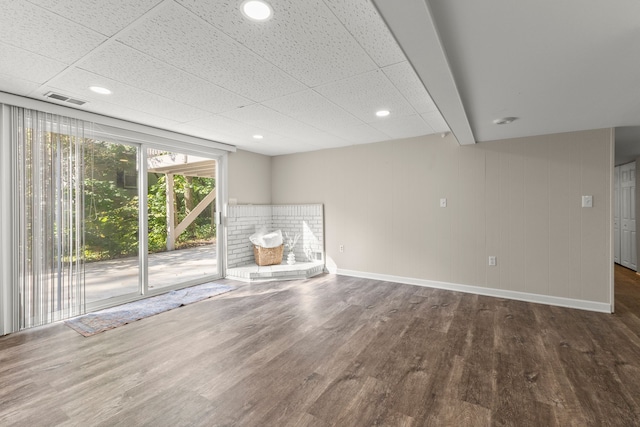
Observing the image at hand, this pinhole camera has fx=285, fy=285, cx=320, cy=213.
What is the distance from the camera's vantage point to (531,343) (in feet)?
8.18

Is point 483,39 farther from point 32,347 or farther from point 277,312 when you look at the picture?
point 32,347

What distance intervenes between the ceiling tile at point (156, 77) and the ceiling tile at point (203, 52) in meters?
0.11

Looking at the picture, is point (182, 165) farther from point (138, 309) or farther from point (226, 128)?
point (138, 309)

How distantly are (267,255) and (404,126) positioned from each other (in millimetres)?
3106

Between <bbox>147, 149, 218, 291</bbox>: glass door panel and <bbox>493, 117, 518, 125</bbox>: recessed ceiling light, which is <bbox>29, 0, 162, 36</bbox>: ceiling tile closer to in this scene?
<bbox>147, 149, 218, 291</bbox>: glass door panel

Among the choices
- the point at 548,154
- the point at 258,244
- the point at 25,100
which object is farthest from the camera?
the point at 258,244

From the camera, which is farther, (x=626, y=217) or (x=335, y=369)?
(x=626, y=217)

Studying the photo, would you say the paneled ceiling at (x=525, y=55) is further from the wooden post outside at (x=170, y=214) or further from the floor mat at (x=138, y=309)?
the wooden post outside at (x=170, y=214)

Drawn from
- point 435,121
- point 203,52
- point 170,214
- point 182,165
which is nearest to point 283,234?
point 170,214

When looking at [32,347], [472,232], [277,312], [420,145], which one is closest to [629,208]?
[472,232]

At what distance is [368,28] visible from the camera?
1701mm

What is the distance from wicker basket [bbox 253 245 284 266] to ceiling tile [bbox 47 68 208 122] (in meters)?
2.51

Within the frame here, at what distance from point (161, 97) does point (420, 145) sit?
3.43m

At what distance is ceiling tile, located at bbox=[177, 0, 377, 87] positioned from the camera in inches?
60.1
